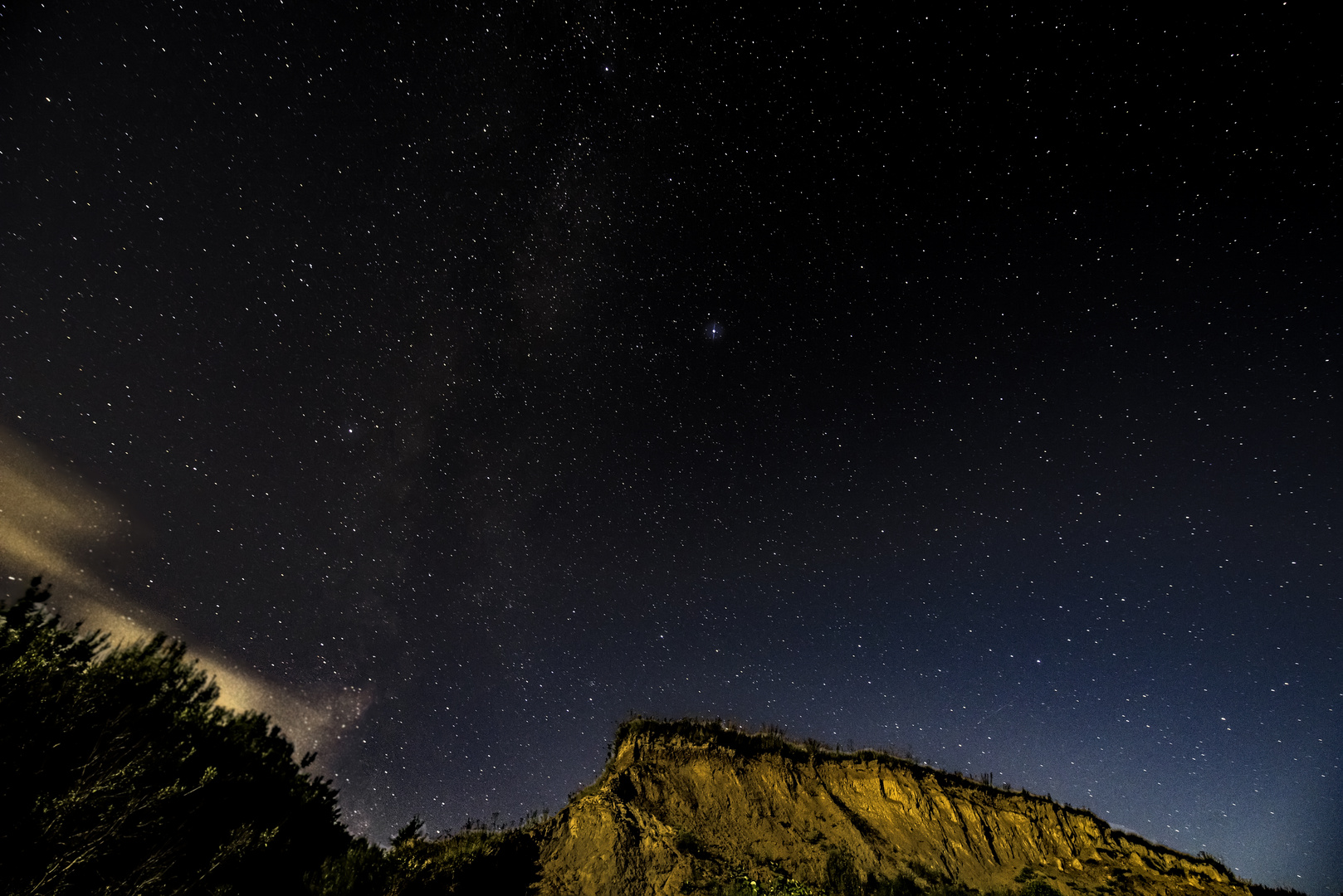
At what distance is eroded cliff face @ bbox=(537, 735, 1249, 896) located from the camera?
16453 mm

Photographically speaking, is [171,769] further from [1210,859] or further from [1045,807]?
[1210,859]

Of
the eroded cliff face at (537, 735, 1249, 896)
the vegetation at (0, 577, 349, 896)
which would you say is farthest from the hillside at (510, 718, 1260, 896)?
the vegetation at (0, 577, 349, 896)

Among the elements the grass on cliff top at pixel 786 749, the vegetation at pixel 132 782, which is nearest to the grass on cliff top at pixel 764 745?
the grass on cliff top at pixel 786 749

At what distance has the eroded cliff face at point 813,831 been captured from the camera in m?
16.5

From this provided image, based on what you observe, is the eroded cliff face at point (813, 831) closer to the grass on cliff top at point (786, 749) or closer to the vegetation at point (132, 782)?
the grass on cliff top at point (786, 749)

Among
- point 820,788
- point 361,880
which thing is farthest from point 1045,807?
point 361,880

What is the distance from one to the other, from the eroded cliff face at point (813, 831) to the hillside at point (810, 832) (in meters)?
0.05

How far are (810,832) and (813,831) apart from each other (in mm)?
141

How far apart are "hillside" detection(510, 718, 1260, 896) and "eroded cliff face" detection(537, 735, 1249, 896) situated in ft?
0.16

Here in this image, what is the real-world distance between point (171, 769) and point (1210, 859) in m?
44.0

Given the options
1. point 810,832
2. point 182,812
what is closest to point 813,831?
point 810,832

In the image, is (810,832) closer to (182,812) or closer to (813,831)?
(813,831)

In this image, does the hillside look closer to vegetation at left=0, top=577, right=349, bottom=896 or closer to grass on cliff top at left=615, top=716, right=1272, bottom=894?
grass on cliff top at left=615, top=716, right=1272, bottom=894

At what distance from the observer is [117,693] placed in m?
13.5
